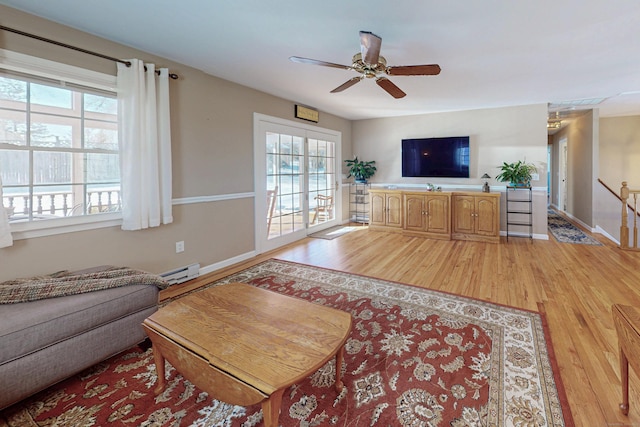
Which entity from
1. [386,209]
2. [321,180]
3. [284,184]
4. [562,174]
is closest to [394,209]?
[386,209]

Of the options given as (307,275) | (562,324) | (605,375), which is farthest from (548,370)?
(307,275)

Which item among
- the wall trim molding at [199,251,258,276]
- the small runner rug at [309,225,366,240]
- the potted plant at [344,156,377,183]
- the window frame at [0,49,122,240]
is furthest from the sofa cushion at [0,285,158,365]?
the potted plant at [344,156,377,183]

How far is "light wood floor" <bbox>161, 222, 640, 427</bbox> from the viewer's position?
1.78 m

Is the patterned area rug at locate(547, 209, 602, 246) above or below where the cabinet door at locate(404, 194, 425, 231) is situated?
below

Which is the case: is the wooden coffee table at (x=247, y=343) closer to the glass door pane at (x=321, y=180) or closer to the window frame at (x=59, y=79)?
the window frame at (x=59, y=79)

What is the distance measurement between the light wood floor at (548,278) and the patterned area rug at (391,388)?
0.17m

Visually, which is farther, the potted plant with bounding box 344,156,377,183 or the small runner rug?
the potted plant with bounding box 344,156,377,183

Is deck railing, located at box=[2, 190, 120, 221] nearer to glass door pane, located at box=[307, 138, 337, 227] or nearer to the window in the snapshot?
the window

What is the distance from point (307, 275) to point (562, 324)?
7.89 ft

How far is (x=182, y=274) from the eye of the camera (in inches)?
135

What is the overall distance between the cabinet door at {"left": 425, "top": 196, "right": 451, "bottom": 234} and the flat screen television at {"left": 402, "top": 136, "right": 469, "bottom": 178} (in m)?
0.72

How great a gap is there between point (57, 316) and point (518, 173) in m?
6.10

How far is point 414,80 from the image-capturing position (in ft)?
12.8

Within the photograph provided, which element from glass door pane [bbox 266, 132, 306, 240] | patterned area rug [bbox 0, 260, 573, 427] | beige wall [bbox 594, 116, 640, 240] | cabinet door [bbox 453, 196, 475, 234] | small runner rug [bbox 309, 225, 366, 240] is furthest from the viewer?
beige wall [bbox 594, 116, 640, 240]
